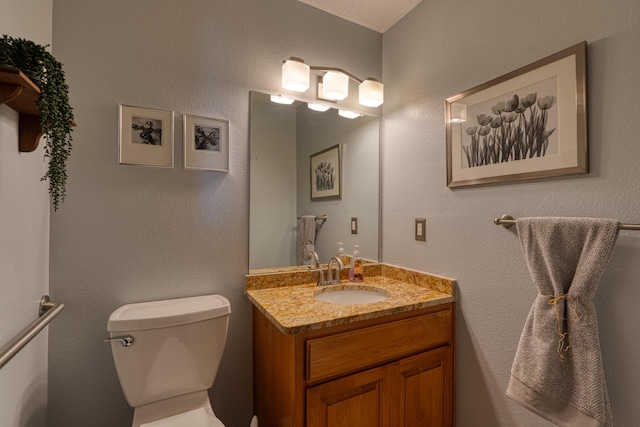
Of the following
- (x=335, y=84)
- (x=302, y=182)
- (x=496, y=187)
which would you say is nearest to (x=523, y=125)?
(x=496, y=187)

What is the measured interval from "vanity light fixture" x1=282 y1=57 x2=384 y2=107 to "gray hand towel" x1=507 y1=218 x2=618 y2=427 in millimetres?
1117

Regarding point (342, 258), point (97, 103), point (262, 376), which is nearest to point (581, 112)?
point (342, 258)

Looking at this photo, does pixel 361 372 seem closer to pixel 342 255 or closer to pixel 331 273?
pixel 331 273

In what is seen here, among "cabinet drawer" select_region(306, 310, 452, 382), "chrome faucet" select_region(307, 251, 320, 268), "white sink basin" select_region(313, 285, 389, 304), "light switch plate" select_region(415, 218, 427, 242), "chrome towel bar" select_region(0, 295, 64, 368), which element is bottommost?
"cabinet drawer" select_region(306, 310, 452, 382)

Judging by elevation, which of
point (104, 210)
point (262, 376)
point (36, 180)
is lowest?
point (262, 376)

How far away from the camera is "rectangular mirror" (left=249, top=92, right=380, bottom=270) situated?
156 cm

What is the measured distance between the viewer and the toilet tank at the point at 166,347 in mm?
1097

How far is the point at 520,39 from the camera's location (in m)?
1.19

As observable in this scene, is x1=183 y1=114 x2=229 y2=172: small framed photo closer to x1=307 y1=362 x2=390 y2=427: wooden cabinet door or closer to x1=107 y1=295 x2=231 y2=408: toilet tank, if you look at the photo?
x1=107 y1=295 x2=231 y2=408: toilet tank

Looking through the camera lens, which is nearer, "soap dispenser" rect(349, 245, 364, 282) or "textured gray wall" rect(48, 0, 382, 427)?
"textured gray wall" rect(48, 0, 382, 427)

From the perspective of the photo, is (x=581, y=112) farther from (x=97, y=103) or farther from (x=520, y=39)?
(x=97, y=103)

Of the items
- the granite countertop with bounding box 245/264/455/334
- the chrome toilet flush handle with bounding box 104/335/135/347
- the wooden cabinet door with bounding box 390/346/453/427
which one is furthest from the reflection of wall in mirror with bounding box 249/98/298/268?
the wooden cabinet door with bounding box 390/346/453/427

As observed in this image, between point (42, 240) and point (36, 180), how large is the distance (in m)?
0.24

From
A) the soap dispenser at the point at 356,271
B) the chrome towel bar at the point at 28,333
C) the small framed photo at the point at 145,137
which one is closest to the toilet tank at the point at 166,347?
the chrome towel bar at the point at 28,333
